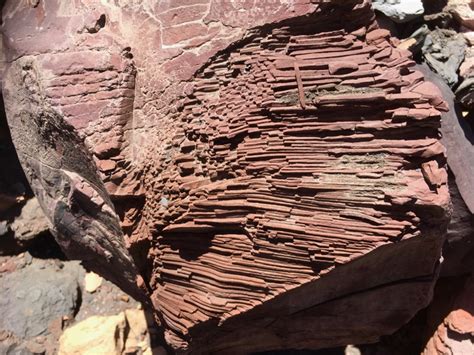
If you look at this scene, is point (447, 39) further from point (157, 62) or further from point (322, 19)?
point (157, 62)

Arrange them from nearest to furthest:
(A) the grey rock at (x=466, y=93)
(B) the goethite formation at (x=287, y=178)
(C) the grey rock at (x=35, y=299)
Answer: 1. (B) the goethite formation at (x=287, y=178)
2. (A) the grey rock at (x=466, y=93)
3. (C) the grey rock at (x=35, y=299)

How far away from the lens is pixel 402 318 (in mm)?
1459

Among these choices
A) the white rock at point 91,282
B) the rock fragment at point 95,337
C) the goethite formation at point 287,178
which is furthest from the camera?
the white rock at point 91,282

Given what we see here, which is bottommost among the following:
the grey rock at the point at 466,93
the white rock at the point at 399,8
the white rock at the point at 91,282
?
the white rock at the point at 91,282

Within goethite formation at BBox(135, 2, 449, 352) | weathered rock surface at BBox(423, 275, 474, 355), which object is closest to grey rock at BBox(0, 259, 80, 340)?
goethite formation at BBox(135, 2, 449, 352)

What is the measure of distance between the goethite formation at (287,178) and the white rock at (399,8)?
43 cm

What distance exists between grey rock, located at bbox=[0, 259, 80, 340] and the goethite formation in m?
1.02

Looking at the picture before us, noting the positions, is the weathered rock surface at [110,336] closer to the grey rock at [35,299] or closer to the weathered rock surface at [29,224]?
the grey rock at [35,299]

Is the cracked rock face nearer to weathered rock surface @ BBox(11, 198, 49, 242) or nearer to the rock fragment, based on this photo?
the rock fragment

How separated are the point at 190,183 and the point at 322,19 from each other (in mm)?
498

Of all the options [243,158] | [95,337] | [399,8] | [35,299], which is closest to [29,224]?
[35,299]

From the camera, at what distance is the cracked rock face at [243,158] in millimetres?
1162

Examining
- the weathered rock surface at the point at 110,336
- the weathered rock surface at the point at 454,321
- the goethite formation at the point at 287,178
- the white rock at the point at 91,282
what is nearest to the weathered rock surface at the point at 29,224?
the white rock at the point at 91,282

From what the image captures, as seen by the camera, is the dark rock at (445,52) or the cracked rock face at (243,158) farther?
the dark rock at (445,52)
